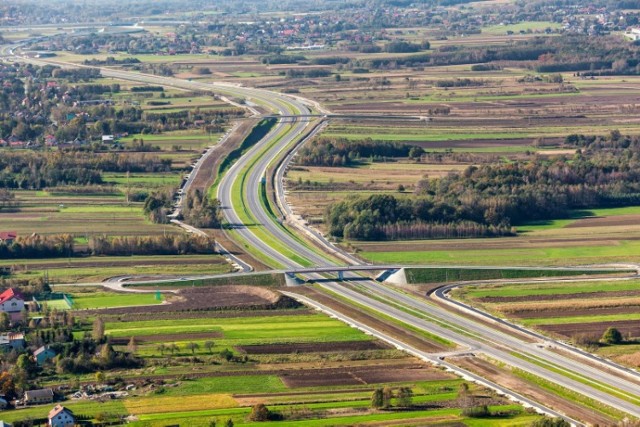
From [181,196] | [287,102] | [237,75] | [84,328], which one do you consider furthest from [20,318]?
[237,75]

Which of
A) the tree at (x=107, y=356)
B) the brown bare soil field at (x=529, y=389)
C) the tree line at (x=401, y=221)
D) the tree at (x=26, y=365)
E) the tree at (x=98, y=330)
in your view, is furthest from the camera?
the tree line at (x=401, y=221)

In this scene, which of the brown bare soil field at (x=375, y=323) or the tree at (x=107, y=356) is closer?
the tree at (x=107, y=356)

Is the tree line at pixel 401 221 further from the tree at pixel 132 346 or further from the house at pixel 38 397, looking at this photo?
the house at pixel 38 397

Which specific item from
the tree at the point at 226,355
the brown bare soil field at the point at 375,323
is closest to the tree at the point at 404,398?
the brown bare soil field at the point at 375,323

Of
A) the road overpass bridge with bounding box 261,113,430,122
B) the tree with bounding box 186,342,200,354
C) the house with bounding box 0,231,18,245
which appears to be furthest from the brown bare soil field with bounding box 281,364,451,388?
the road overpass bridge with bounding box 261,113,430,122

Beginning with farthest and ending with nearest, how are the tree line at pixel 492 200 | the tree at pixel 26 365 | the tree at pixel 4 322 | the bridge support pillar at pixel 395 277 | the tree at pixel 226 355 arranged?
the tree line at pixel 492 200 < the bridge support pillar at pixel 395 277 < the tree at pixel 4 322 < the tree at pixel 226 355 < the tree at pixel 26 365

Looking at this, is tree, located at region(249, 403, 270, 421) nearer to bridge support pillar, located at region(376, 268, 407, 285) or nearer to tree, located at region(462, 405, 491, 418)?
tree, located at region(462, 405, 491, 418)

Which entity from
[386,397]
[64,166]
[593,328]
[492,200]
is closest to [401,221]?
[492,200]
